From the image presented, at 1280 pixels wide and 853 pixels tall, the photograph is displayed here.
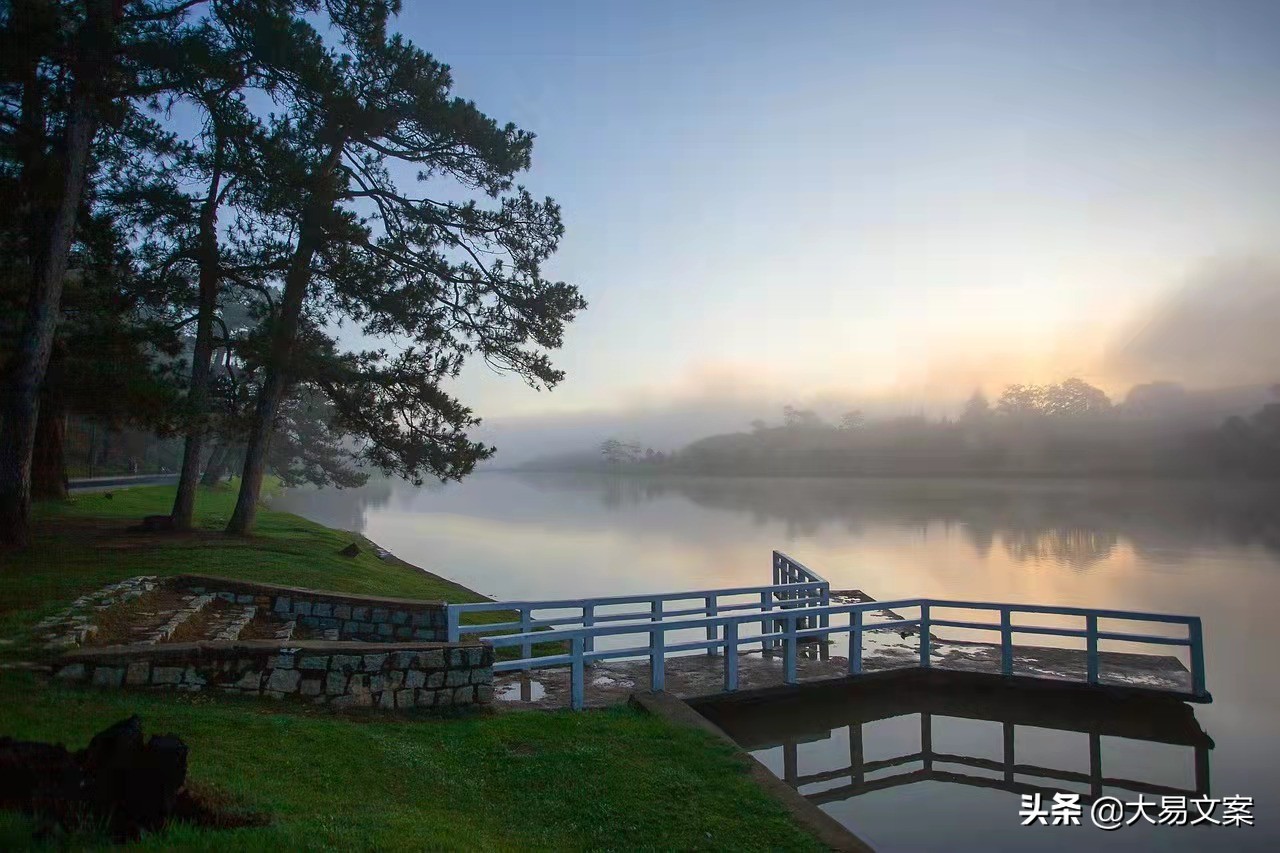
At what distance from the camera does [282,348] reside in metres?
17.0

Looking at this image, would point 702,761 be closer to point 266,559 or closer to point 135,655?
point 135,655

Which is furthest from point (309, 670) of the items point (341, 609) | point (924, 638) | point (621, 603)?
point (924, 638)

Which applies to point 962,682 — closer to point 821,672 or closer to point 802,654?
point 821,672

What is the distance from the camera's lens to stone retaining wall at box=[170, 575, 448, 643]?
11438 mm

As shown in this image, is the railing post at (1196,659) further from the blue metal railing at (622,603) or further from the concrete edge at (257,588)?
the concrete edge at (257,588)

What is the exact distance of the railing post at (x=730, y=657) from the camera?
9.37m

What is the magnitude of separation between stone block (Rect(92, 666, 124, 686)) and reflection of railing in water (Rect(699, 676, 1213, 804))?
19.8 ft

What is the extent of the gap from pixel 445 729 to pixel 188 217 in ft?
48.1

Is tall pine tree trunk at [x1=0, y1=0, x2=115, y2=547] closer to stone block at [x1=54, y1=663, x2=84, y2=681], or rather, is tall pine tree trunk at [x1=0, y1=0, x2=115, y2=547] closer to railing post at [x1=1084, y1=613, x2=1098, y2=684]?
stone block at [x1=54, y1=663, x2=84, y2=681]

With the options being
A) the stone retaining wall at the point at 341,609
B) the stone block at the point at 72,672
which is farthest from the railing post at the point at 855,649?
the stone block at the point at 72,672

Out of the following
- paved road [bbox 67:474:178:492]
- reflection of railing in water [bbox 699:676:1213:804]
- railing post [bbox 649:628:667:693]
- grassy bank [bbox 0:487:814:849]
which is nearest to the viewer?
grassy bank [bbox 0:487:814:849]

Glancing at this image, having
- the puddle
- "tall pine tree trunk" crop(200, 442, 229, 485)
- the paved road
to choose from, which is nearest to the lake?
the puddle

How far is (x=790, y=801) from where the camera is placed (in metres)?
6.00

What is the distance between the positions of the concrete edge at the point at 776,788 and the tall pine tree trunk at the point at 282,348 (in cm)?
1203
